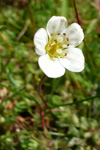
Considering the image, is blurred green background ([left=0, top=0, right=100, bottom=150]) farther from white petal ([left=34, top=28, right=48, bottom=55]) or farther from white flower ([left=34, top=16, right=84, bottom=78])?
white petal ([left=34, top=28, right=48, bottom=55])

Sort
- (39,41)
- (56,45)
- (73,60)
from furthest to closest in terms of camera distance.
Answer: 1. (56,45)
2. (73,60)
3. (39,41)

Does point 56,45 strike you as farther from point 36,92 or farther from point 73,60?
point 36,92

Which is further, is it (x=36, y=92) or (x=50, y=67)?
(x=36, y=92)

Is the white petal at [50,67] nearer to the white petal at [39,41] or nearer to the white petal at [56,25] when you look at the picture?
the white petal at [39,41]

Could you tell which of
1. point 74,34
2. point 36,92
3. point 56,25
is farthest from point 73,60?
point 36,92

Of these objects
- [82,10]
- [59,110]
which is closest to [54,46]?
[59,110]

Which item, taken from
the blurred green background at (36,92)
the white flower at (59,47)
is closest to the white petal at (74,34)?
the white flower at (59,47)

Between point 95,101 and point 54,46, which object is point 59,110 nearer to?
point 95,101
